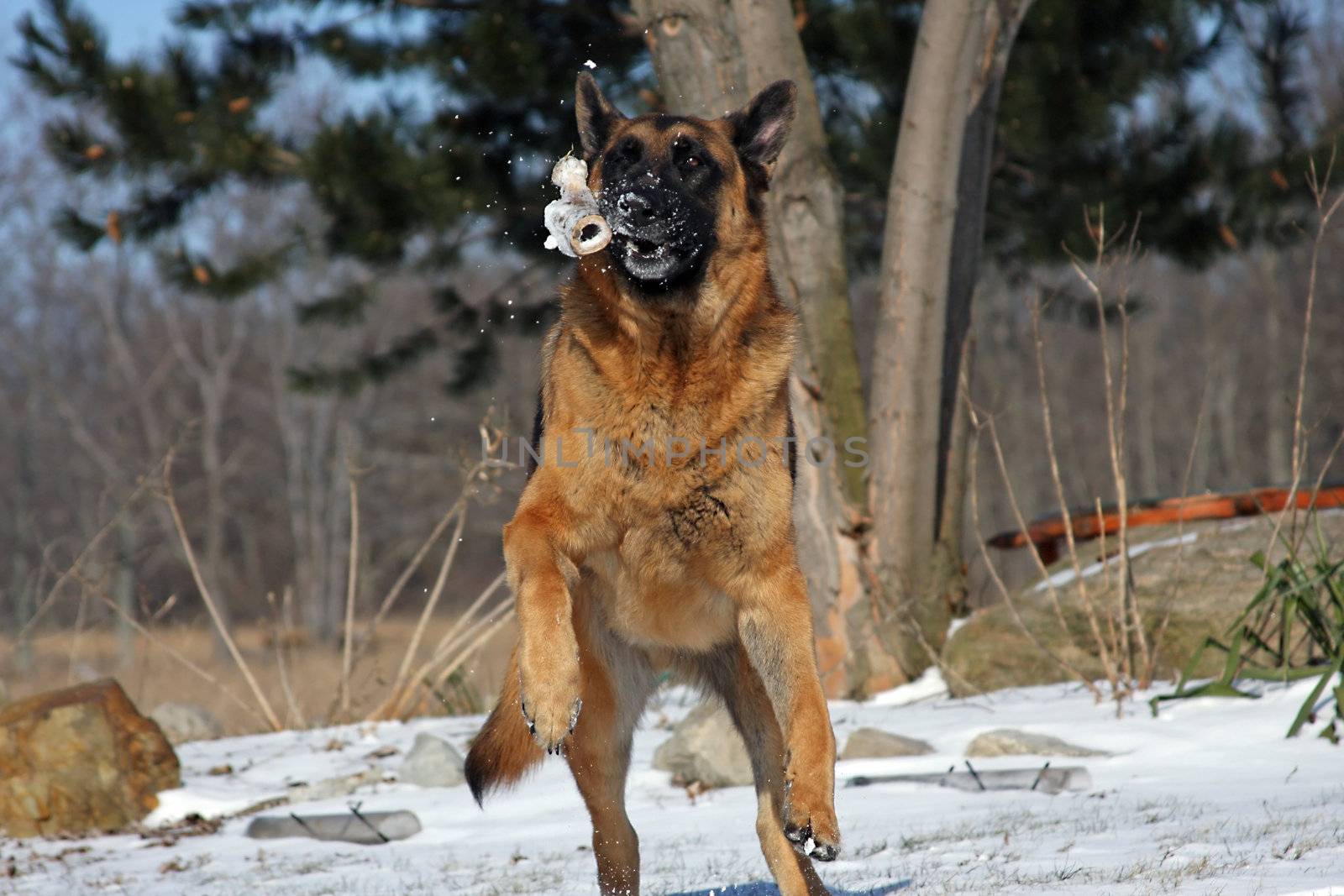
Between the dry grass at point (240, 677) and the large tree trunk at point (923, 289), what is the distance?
303 centimetres

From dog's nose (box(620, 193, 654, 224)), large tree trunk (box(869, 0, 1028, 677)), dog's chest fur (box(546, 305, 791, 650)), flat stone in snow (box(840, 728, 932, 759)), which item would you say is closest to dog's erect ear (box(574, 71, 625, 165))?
dog's nose (box(620, 193, 654, 224))

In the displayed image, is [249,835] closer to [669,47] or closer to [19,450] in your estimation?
[669,47]

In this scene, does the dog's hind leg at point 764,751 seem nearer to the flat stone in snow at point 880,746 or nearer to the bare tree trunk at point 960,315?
the flat stone in snow at point 880,746

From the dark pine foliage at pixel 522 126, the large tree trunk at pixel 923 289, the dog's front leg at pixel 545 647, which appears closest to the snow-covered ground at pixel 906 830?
the dog's front leg at pixel 545 647

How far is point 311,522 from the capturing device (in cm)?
2691

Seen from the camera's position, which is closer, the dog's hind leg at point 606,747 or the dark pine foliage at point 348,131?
the dog's hind leg at point 606,747

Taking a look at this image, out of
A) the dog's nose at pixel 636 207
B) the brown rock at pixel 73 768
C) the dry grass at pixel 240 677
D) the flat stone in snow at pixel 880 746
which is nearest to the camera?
the dog's nose at pixel 636 207

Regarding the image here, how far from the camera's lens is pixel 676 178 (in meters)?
3.85

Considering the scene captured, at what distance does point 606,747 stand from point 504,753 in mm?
328

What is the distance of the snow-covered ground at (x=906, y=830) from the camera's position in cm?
364

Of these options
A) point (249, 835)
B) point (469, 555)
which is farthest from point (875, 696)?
point (469, 555)

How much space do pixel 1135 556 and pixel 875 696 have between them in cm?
183

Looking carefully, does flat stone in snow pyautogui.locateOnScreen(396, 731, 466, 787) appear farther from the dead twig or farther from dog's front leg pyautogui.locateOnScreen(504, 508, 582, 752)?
dog's front leg pyautogui.locateOnScreen(504, 508, 582, 752)

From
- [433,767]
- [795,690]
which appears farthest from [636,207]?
[433,767]
